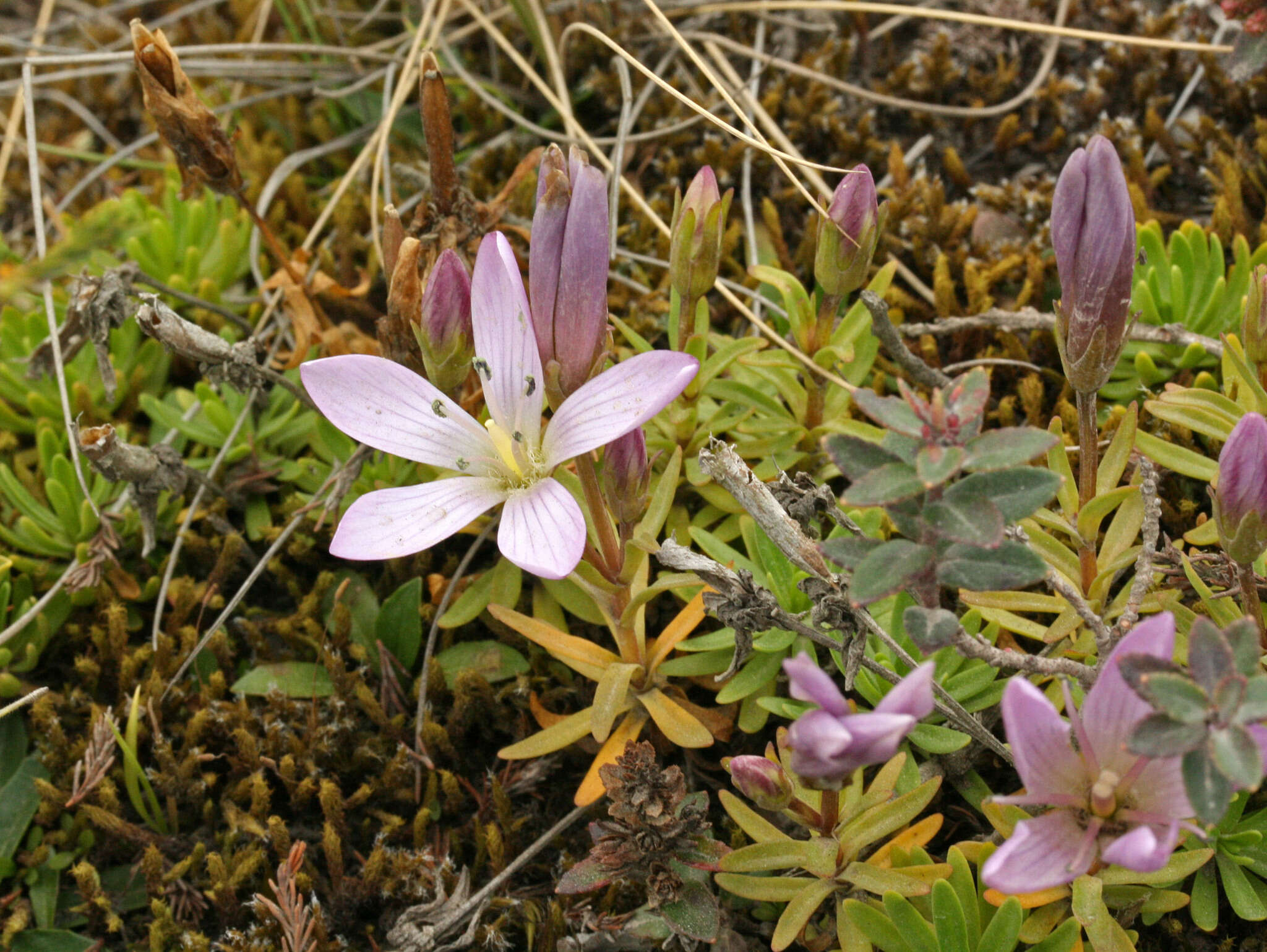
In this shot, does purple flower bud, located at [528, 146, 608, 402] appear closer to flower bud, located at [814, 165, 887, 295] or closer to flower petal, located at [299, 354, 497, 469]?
flower petal, located at [299, 354, 497, 469]

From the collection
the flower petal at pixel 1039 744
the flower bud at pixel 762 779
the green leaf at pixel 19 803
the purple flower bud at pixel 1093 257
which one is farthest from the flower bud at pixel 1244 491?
the green leaf at pixel 19 803

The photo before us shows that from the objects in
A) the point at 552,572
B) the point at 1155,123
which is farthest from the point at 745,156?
the point at 552,572

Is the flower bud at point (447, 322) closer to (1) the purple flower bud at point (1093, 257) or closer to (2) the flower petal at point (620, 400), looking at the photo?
(2) the flower petal at point (620, 400)

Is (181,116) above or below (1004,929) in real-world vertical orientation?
above

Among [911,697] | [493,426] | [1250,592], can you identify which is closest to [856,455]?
[911,697]

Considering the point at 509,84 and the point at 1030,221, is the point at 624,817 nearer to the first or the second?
the point at 1030,221

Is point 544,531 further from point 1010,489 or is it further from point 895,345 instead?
point 895,345
